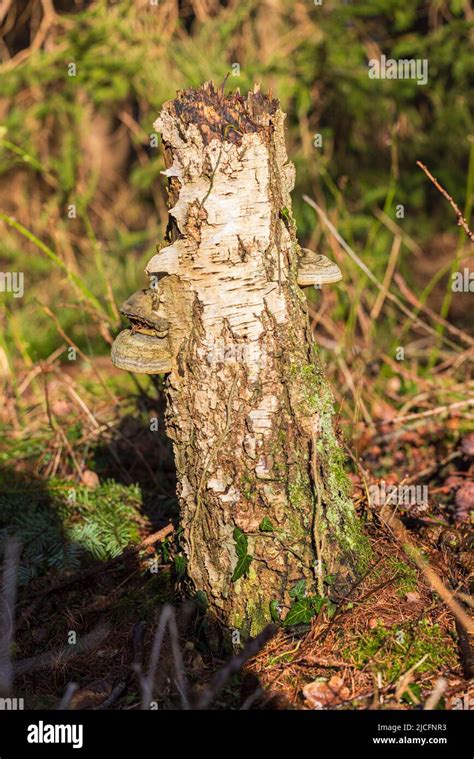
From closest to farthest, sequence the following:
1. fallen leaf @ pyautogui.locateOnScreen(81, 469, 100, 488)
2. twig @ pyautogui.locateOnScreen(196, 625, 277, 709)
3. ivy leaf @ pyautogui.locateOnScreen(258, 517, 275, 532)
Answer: twig @ pyautogui.locateOnScreen(196, 625, 277, 709) → ivy leaf @ pyautogui.locateOnScreen(258, 517, 275, 532) → fallen leaf @ pyautogui.locateOnScreen(81, 469, 100, 488)

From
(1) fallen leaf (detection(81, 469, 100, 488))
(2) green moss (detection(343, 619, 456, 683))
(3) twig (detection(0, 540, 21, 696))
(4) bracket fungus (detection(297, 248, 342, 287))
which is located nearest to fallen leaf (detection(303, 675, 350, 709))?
(2) green moss (detection(343, 619, 456, 683))

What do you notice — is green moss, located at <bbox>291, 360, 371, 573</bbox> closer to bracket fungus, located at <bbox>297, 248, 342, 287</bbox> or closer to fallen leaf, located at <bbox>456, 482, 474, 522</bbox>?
bracket fungus, located at <bbox>297, 248, 342, 287</bbox>

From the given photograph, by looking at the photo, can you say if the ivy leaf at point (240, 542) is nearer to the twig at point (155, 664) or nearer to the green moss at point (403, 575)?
the twig at point (155, 664)

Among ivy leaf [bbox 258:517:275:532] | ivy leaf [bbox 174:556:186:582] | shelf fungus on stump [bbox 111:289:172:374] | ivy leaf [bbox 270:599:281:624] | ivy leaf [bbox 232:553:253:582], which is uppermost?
shelf fungus on stump [bbox 111:289:172:374]

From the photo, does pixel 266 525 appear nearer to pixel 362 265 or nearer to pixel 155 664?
pixel 155 664

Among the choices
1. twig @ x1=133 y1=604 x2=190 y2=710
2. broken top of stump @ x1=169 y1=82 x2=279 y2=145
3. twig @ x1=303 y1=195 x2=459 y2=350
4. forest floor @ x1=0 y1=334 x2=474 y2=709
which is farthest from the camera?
twig @ x1=303 y1=195 x2=459 y2=350

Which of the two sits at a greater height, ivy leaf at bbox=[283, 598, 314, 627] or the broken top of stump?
the broken top of stump

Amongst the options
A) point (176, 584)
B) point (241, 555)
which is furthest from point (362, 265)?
point (176, 584)

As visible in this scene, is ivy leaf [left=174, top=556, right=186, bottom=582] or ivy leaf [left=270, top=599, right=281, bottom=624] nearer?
ivy leaf [left=270, top=599, right=281, bottom=624]
